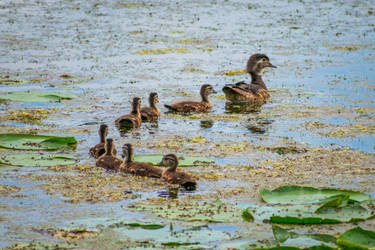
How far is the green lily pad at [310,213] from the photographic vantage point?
620 cm

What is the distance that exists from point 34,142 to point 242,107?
160 inches

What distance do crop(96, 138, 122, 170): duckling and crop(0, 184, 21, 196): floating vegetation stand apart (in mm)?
1088

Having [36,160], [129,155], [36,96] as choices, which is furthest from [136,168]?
[36,96]

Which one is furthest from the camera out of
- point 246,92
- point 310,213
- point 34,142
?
point 246,92

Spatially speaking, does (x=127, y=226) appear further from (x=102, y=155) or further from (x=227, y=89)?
(x=227, y=89)

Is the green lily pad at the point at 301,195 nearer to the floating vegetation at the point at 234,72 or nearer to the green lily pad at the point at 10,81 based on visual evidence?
the green lily pad at the point at 10,81

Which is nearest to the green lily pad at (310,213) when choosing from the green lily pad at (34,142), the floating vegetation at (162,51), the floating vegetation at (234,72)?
the green lily pad at (34,142)

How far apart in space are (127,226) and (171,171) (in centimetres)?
147

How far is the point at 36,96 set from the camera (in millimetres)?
11398

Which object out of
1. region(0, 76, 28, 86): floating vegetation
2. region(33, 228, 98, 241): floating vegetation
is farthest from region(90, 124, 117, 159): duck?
region(0, 76, 28, 86): floating vegetation

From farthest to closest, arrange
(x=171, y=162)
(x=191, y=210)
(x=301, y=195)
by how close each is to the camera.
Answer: (x=171, y=162) → (x=301, y=195) → (x=191, y=210)

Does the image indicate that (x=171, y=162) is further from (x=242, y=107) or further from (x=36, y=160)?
(x=242, y=107)

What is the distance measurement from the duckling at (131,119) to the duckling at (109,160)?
1749mm

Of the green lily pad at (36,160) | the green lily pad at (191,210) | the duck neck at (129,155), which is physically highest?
the green lily pad at (36,160)
